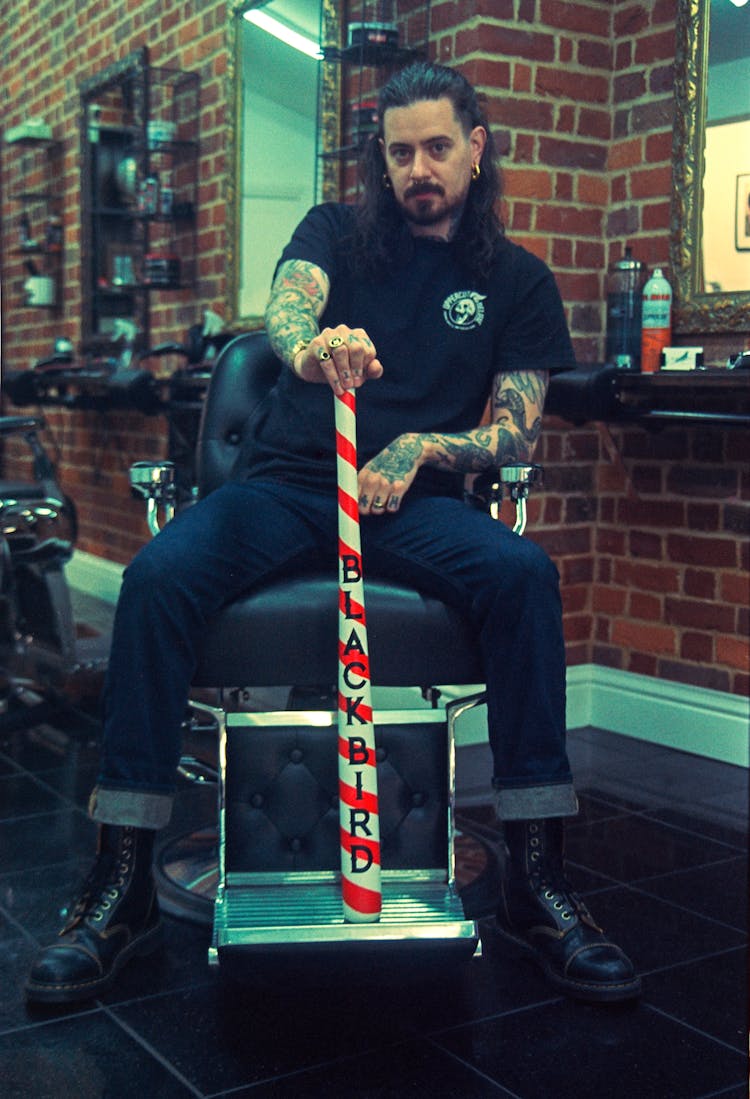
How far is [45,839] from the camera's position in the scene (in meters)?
2.39

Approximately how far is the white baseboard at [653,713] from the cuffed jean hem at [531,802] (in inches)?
42.4

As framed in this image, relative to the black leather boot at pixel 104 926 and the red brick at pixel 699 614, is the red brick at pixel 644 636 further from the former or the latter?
the black leather boot at pixel 104 926

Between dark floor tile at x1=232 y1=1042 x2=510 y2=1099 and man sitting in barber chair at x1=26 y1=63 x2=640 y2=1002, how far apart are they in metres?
0.27

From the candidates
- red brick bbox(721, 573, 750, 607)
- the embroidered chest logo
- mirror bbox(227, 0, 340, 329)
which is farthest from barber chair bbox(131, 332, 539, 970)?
mirror bbox(227, 0, 340, 329)

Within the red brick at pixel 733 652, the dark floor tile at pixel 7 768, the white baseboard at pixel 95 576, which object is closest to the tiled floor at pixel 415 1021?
the dark floor tile at pixel 7 768

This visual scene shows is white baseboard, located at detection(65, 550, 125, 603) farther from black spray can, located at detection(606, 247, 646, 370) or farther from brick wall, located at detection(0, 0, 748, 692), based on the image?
black spray can, located at detection(606, 247, 646, 370)

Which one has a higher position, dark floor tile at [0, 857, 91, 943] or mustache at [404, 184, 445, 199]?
mustache at [404, 184, 445, 199]

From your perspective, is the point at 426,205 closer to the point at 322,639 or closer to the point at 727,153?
the point at 322,639

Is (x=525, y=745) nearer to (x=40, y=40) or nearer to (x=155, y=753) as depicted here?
(x=155, y=753)

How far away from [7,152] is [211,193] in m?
2.54

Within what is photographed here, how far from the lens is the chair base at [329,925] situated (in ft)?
5.30

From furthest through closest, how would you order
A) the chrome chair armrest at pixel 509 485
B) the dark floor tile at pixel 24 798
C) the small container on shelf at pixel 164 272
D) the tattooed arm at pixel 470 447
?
the small container on shelf at pixel 164 272, the dark floor tile at pixel 24 798, the chrome chair armrest at pixel 509 485, the tattooed arm at pixel 470 447

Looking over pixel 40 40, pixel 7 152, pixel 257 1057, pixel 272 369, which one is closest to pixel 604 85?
pixel 272 369

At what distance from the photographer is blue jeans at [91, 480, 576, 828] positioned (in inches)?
69.0
